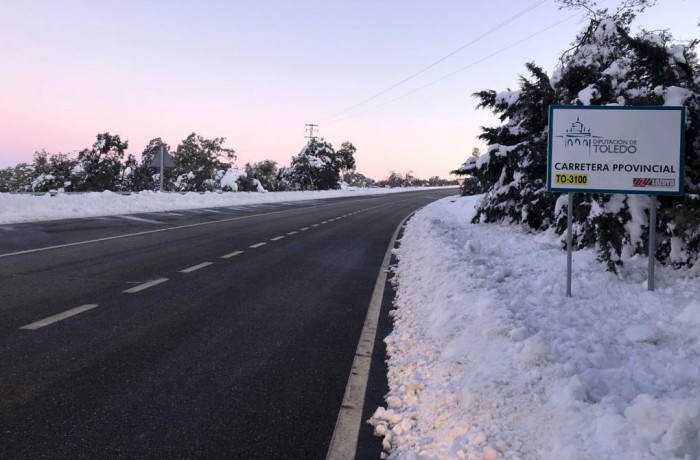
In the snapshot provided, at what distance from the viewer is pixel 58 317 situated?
5625 millimetres

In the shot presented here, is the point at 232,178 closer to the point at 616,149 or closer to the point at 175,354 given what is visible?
the point at 616,149

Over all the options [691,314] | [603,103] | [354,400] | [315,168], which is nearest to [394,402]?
[354,400]

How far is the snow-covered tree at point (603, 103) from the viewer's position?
692cm

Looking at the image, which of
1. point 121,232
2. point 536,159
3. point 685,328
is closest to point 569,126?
point 685,328

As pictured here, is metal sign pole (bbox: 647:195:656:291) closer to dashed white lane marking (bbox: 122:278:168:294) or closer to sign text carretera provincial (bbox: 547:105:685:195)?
sign text carretera provincial (bbox: 547:105:685:195)

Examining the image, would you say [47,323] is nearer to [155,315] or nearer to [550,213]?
[155,315]

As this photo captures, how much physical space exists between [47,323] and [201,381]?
2.38 meters

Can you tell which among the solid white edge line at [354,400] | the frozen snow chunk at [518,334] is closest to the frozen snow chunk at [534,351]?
the frozen snow chunk at [518,334]

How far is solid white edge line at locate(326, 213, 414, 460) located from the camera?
126 inches

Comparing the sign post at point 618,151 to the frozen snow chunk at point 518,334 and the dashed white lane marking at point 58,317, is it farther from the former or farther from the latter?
the dashed white lane marking at point 58,317

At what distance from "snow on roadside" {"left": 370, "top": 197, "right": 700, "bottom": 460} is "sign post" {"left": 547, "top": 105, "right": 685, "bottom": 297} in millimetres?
867

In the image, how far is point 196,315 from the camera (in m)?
6.02

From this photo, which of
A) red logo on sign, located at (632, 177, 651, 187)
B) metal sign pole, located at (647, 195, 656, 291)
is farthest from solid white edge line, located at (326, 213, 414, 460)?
red logo on sign, located at (632, 177, 651, 187)

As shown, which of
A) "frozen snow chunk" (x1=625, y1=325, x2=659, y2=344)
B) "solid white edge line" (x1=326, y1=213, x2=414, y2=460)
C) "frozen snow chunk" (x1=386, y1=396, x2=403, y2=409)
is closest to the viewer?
"solid white edge line" (x1=326, y1=213, x2=414, y2=460)
